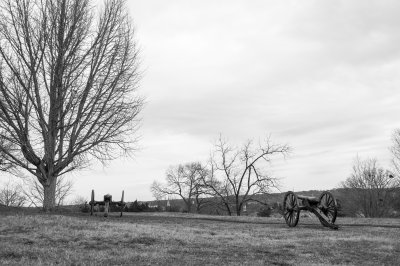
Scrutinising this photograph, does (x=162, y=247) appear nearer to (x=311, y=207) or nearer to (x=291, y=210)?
(x=311, y=207)

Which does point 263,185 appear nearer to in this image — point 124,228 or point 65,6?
point 65,6

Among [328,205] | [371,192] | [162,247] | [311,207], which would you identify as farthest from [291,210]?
[371,192]

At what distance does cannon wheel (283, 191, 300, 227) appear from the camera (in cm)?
1673

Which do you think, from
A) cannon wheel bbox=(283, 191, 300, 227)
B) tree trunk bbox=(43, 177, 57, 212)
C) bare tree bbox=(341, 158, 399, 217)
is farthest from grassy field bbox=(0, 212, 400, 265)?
bare tree bbox=(341, 158, 399, 217)

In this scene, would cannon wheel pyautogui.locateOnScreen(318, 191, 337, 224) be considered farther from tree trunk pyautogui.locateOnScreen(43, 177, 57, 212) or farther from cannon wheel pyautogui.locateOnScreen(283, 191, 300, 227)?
tree trunk pyautogui.locateOnScreen(43, 177, 57, 212)

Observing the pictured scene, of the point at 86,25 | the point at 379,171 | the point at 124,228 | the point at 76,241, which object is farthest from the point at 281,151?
the point at 76,241

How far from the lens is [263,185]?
146 ft

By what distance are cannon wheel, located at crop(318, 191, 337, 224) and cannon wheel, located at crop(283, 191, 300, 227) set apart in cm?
86

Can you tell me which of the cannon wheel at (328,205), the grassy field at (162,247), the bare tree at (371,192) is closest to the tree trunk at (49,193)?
the grassy field at (162,247)

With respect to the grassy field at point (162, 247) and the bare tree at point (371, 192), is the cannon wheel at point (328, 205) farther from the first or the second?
the bare tree at point (371, 192)

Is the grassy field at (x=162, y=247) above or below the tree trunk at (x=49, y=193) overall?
below

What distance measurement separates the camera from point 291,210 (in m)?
17.0

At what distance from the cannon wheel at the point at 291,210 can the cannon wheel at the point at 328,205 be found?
33.9 inches

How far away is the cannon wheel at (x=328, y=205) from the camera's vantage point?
16.4m
